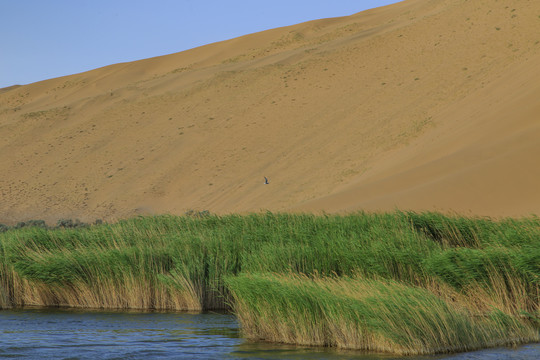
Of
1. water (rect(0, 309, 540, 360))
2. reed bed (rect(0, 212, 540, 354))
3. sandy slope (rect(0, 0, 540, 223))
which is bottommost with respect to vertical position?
water (rect(0, 309, 540, 360))

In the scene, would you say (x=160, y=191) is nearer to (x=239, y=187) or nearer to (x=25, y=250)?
(x=239, y=187)

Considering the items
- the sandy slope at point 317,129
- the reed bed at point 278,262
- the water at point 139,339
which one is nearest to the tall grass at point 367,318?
the reed bed at point 278,262

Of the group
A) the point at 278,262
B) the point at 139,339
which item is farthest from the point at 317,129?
the point at 139,339

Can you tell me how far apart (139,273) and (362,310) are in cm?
652

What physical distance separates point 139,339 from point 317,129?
128 ft

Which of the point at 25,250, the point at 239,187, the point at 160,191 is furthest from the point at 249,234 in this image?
the point at 160,191

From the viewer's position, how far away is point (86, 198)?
51.6 metres

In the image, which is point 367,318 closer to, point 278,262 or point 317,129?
point 278,262

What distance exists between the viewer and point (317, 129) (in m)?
51.4

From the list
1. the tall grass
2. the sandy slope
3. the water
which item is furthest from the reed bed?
the sandy slope

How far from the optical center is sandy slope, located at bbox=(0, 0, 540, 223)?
114 feet

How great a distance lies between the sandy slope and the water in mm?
17342

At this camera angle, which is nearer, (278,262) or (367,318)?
(367,318)

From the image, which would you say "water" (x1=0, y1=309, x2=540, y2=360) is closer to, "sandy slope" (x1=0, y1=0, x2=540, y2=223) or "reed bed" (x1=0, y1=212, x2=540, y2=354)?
"reed bed" (x1=0, y1=212, x2=540, y2=354)
